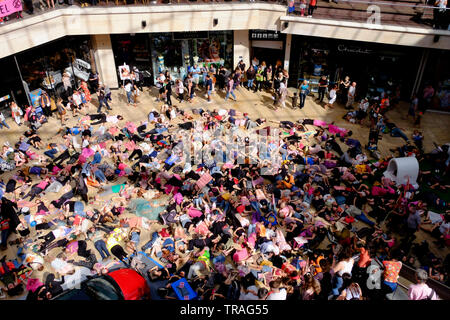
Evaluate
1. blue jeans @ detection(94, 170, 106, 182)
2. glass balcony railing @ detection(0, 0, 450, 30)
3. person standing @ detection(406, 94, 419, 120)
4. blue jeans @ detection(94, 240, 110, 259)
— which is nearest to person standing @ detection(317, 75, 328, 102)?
glass balcony railing @ detection(0, 0, 450, 30)

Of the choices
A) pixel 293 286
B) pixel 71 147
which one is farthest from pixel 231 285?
pixel 71 147

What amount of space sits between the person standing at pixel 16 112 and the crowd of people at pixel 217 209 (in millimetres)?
71

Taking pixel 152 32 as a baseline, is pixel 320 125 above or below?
below

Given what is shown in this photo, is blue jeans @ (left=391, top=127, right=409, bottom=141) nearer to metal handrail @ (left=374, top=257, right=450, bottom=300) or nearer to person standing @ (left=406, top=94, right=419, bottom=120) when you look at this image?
person standing @ (left=406, top=94, right=419, bottom=120)

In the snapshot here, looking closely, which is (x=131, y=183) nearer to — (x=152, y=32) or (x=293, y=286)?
(x=293, y=286)

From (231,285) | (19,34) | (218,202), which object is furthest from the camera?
(19,34)

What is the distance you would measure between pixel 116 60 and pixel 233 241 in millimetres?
15153

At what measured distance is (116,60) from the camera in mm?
23234

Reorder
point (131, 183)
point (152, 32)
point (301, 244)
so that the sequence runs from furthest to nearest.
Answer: point (152, 32) → point (131, 183) → point (301, 244)

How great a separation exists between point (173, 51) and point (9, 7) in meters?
9.01

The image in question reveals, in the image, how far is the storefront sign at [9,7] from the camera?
17250 millimetres

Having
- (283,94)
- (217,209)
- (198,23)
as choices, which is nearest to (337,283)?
(217,209)

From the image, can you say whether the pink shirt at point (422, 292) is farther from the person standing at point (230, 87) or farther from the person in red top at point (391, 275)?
the person standing at point (230, 87)

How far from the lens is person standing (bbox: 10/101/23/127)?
19297 mm
